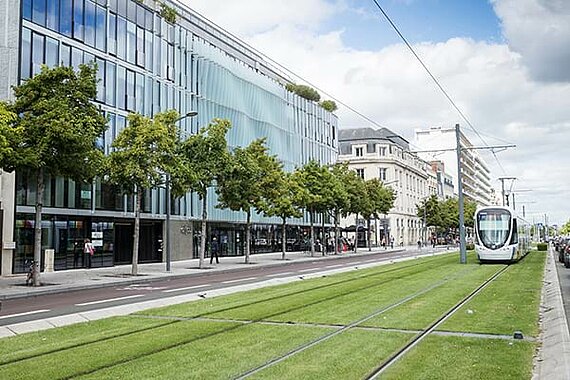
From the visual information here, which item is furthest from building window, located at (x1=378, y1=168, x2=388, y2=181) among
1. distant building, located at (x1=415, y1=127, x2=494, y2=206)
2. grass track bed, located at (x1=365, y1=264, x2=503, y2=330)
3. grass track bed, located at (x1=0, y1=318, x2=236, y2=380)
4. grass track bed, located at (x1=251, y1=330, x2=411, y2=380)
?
grass track bed, located at (x1=251, y1=330, x2=411, y2=380)

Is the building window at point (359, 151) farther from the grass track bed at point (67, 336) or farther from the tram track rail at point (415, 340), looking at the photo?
the grass track bed at point (67, 336)

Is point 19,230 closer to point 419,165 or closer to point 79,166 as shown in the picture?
point 79,166

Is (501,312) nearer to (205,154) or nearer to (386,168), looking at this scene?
(205,154)

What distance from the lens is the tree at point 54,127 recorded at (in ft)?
76.5

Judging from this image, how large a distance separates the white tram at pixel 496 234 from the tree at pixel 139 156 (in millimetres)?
19193

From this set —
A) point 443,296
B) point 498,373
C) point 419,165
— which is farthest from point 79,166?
point 419,165

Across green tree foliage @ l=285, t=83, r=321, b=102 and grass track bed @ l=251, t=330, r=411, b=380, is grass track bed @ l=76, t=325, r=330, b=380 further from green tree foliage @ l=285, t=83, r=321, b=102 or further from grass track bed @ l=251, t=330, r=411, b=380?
green tree foliage @ l=285, t=83, r=321, b=102

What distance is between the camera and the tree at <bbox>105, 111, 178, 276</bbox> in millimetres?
29766

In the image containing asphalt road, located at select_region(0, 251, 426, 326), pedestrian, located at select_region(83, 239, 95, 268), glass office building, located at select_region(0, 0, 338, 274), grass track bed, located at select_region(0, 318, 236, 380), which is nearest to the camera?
grass track bed, located at select_region(0, 318, 236, 380)

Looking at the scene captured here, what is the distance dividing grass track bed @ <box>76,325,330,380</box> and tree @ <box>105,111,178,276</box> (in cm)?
1933

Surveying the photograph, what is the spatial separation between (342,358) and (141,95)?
34686 mm

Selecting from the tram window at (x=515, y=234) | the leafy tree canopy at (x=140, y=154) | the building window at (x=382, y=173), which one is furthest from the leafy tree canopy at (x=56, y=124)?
the building window at (x=382, y=173)

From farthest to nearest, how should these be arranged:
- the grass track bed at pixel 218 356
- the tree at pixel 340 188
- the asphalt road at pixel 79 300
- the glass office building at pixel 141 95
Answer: the tree at pixel 340 188 < the glass office building at pixel 141 95 < the asphalt road at pixel 79 300 < the grass track bed at pixel 218 356

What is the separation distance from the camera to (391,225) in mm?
99938
